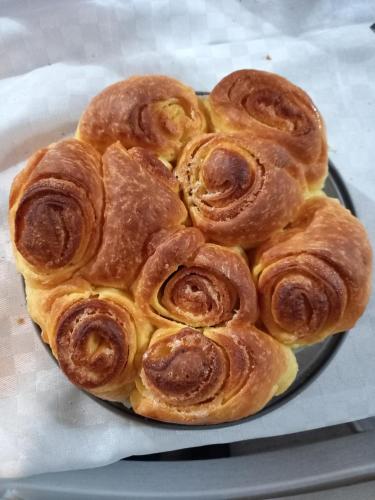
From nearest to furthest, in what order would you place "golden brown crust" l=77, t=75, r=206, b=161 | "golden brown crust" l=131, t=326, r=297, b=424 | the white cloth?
1. "golden brown crust" l=131, t=326, r=297, b=424
2. "golden brown crust" l=77, t=75, r=206, b=161
3. the white cloth

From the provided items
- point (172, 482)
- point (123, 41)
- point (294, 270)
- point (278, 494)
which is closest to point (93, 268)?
point (294, 270)

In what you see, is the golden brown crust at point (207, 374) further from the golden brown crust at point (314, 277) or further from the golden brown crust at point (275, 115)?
the golden brown crust at point (275, 115)

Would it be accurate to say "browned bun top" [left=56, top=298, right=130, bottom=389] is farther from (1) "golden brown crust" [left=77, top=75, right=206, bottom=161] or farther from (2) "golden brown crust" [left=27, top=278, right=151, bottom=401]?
(1) "golden brown crust" [left=77, top=75, right=206, bottom=161]

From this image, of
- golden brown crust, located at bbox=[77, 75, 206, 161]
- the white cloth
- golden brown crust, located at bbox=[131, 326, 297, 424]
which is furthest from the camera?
the white cloth

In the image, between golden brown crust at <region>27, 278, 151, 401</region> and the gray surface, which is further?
the gray surface

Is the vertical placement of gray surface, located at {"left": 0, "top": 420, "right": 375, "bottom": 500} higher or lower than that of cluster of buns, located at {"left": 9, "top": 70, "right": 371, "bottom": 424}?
lower

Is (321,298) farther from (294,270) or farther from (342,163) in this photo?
(342,163)

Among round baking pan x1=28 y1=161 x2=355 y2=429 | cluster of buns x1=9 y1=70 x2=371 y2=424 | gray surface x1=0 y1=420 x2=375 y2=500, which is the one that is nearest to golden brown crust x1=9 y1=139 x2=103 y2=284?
cluster of buns x1=9 y1=70 x2=371 y2=424

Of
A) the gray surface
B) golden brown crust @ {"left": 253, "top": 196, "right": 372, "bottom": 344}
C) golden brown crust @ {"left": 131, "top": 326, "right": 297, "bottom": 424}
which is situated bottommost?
the gray surface
